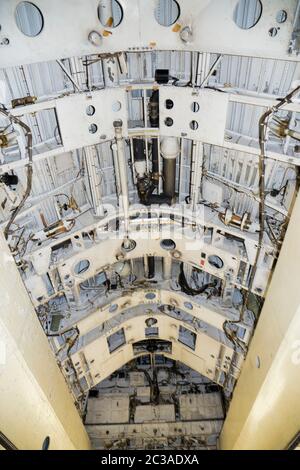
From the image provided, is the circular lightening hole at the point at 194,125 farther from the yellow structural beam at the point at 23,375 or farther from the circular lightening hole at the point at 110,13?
the yellow structural beam at the point at 23,375

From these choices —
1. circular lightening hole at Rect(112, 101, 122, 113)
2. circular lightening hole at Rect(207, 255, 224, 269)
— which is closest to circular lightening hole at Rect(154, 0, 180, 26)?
circular lightening hole at Rect(112, 101, 122, 113)

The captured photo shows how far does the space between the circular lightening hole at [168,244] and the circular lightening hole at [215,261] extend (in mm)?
1127

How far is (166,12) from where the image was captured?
6340 mm

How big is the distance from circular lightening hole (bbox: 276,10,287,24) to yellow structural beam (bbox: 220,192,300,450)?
2.93 meters

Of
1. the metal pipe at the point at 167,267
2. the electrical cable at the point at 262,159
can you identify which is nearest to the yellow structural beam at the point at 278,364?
the electrical cable at the point at 262,159

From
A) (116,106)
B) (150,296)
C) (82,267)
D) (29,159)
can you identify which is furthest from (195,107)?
(150,296)

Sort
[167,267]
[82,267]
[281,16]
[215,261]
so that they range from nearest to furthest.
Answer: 1. [281,16]
2. [215,261]
3. [82,267]
4. [167,267]

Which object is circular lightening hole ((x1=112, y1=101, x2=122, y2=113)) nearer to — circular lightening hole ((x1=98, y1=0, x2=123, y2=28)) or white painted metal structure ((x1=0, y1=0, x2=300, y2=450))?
white painted metal structure ((x1=0, y1=0, x2=300, y2=450))

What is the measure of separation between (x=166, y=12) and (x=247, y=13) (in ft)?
4.87

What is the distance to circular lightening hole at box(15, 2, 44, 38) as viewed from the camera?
5816mm

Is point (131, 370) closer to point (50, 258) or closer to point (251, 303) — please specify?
point (251, 303)

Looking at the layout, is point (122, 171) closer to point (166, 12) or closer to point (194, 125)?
point (194, 125)

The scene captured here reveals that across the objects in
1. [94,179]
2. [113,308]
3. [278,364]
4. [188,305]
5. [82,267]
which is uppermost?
[94,179]

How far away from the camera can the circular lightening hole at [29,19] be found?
5.82 metres
